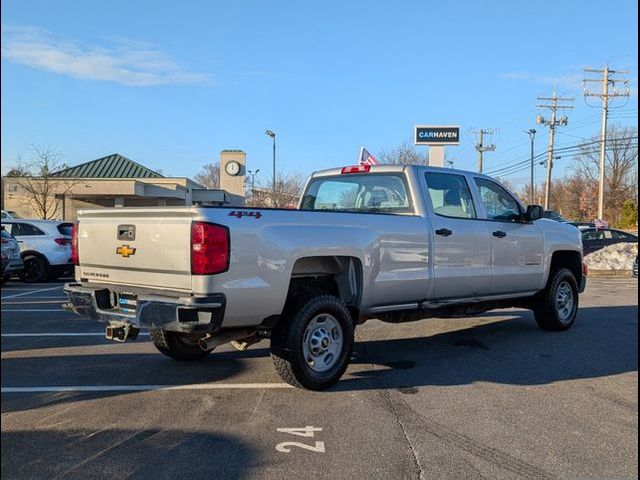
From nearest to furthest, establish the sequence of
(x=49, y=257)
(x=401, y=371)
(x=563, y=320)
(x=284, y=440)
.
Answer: (x=284, y=440), (x=401, y=371), (x=563, y=320), (x=49, y=257)

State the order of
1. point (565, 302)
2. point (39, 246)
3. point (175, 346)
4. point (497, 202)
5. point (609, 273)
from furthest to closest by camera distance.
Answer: point (609, 273), point (39, 246), point (565, 302), point (497, 202), point (175, 346)

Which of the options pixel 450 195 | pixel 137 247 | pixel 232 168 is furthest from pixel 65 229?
pixel 232 168

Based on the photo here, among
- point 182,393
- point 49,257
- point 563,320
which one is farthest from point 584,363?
point 49,257

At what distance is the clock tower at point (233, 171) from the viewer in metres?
43.3

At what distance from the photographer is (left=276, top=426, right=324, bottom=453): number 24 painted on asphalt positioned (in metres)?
3.77

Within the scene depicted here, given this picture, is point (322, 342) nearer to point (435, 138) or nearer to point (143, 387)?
point (143, 387)

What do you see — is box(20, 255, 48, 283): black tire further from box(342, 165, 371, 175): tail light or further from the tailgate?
box(342, 165, 371, 175): tail light

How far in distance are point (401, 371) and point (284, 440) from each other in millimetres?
2128

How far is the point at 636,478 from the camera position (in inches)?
134

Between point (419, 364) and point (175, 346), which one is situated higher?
A: point (175, 346)

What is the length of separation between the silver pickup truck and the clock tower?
3693 centimetres

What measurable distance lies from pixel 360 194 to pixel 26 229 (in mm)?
11156

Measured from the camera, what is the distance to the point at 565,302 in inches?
314

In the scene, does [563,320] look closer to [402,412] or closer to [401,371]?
[401,371]
